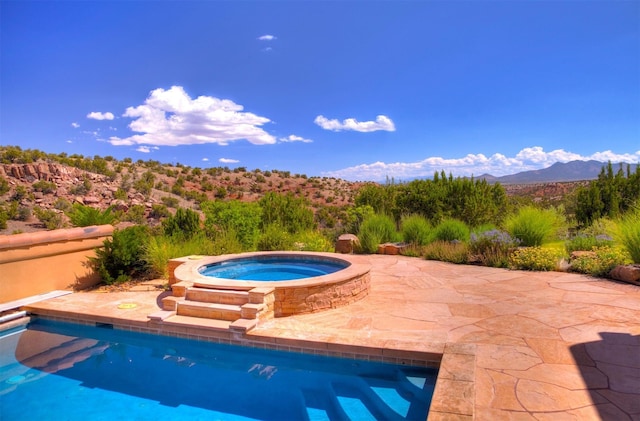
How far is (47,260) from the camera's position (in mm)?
6219

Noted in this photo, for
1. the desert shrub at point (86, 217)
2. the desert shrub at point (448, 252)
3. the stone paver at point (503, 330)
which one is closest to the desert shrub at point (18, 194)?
the desert shrub at point (86, 217)

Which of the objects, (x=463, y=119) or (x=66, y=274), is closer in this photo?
(x=66, y=274)

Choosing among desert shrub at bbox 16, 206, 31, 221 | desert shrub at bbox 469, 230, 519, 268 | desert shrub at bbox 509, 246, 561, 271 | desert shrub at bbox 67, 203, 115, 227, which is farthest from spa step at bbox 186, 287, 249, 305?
desert shrub at bbox 16, 206, 31, 221

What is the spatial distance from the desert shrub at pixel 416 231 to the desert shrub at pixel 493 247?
53.8 inches

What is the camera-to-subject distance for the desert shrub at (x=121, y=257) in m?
6.75

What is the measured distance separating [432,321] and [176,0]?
9087 mm

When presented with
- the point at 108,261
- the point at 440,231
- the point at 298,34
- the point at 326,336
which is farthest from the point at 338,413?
the point at 298,34

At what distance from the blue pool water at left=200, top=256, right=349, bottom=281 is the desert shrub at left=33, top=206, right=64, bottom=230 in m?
12.7

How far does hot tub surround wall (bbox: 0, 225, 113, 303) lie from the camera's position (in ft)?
18.6

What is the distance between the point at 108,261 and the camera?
688cm

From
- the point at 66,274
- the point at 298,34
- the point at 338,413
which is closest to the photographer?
the point at 338,413

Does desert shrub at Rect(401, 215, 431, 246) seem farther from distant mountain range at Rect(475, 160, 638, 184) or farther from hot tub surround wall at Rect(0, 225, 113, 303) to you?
distant mountain range at Rect(475, 160, 638, 184)

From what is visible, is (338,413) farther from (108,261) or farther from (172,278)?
(108,261)

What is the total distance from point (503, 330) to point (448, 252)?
410 cm
